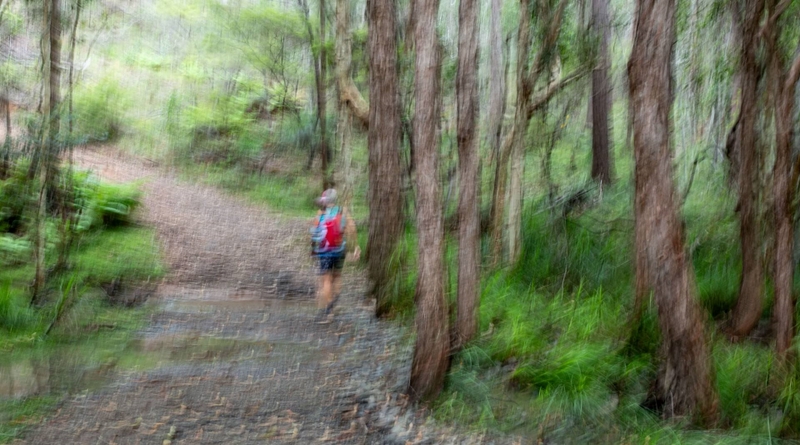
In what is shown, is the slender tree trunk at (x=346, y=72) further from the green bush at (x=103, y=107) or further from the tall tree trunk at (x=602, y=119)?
the green bush at (x=103, y=107)

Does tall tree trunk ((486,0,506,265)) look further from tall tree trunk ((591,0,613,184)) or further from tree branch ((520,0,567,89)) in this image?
tall tree trunk ((591,0,613,184))

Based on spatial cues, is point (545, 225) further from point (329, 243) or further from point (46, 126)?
point (46, 126)

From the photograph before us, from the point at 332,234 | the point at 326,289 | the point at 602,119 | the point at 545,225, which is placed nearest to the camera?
the point at 332,234

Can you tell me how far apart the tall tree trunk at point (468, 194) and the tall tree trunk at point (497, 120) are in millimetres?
2967

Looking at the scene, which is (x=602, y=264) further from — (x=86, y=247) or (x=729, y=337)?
(x=86, y=247)

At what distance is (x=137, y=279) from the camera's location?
10375 mm

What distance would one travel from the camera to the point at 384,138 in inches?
357

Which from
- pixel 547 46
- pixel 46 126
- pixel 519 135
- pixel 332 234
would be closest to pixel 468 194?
pixel 332 234

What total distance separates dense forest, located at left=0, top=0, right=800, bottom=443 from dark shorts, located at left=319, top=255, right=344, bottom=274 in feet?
2.03

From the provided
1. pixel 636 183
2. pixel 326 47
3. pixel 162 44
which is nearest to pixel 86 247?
pixel 326 47

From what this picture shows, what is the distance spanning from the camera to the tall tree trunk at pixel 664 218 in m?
5.29

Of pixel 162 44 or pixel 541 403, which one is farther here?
pixel 162 44

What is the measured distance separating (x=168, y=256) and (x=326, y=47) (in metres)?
6.68

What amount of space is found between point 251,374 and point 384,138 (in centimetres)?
365
